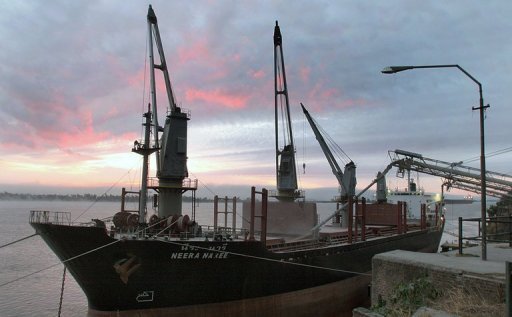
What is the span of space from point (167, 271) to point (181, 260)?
754 mm

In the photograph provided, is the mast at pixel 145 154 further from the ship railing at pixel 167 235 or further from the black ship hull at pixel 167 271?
the black ship hull at pixel 167 271

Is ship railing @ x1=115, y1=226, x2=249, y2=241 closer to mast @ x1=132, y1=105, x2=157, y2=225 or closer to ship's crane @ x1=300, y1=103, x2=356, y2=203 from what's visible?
mast @ x1=132, y1=105, x2=157, y2=225

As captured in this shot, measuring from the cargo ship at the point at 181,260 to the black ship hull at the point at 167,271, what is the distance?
0.14 feet

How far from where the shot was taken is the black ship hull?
17078 mm

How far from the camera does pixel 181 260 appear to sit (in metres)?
17.9

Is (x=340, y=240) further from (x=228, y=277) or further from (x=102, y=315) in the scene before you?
(x=102, y=315)

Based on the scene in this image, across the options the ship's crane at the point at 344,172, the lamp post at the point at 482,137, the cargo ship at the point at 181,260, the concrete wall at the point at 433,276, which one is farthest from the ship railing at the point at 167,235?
the ship's crane at the point at 344,172

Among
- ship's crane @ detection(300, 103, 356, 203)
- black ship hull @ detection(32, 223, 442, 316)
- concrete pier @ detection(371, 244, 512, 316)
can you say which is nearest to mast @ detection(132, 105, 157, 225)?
black ship hull @ detection(32, 223, 442, 316)

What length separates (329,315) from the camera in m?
24.4

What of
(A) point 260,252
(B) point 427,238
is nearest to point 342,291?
(A) point 260,252

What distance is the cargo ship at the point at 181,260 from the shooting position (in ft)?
56.6

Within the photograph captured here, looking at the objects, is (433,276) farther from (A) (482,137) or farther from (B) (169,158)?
(B) (169,158)

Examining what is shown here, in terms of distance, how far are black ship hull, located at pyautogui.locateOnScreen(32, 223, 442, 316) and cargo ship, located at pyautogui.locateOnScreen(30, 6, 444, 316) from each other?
1.7 inches

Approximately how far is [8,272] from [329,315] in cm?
3206
